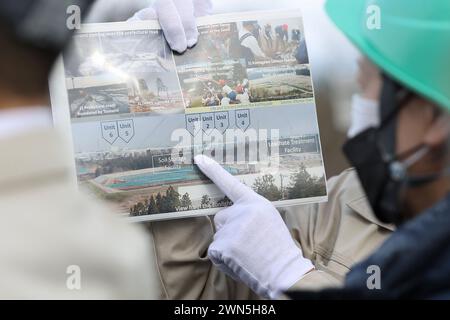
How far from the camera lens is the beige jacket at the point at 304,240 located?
1.67 m

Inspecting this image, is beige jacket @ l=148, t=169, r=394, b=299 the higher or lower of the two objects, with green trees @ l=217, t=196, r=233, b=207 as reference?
lower

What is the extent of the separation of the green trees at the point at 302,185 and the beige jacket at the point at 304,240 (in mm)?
154

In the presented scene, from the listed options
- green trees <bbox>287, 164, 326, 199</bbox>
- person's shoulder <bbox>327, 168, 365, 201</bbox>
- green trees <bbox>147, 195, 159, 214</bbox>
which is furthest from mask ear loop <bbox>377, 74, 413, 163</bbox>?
green trees <bbox>147, 195, 159, 214</bbox>

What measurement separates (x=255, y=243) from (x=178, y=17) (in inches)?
25.1

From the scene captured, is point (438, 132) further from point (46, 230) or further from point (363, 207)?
point (46, 230)

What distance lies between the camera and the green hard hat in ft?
3.50

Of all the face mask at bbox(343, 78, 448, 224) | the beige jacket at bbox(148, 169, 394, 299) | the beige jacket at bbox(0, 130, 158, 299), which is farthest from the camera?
the beige jacket at bbox(148, 169, 394, 299)

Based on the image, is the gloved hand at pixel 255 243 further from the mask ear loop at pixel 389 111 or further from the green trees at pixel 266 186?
the mask ear loop at pixel 389 111

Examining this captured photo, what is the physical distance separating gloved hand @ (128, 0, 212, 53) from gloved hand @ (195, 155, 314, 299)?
32 centimetres

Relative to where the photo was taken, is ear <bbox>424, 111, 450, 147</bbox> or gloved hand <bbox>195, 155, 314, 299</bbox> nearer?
ear <bbox>424, 111, 450, 147</bbox>

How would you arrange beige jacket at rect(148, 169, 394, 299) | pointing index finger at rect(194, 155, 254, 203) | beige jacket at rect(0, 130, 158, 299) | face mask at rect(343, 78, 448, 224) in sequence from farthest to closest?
beige jacket at rect(148, 169, 394, 299) → pointing index finger at rect(194, 155, 254, 203) → face mask at rect(343, 78, 448, 224) → beige jacket at rect(0, 130, 158, 299)

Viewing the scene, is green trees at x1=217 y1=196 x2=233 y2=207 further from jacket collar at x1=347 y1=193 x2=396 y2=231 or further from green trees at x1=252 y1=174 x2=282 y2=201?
jacket collar at x1=347 y1=193 x2=396 y2=231

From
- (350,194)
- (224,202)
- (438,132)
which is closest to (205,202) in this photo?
(224,202)
